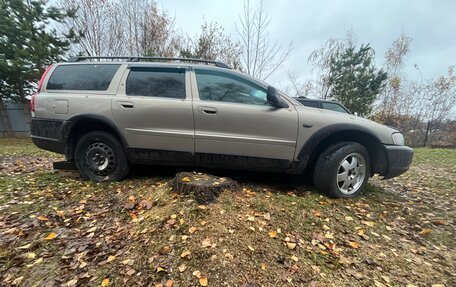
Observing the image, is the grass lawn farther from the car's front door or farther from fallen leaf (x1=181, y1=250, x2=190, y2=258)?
the car's front door

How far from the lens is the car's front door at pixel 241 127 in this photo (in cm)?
323

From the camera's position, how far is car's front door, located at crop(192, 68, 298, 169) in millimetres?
3230

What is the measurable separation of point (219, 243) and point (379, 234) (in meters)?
1.78

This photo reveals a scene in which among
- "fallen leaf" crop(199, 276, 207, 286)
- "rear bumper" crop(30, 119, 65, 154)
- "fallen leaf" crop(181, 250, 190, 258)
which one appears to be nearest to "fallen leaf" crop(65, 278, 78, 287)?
"fallen leaf" crop(181, 250, 190, 258)

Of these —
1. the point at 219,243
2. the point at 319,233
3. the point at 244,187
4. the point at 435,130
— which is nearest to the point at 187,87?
the point at 244,187

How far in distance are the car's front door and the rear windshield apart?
4.51 feet

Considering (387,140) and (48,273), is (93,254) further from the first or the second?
(387,140)

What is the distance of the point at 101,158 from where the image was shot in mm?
3607

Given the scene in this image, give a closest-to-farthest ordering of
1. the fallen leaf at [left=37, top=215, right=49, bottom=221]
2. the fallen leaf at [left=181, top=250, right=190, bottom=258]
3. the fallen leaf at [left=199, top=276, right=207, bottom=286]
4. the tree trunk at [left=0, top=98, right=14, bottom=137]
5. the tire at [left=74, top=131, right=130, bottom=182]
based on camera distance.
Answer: the fallen leaf at [left=199, top=276, right=207, bottom=286] < the fallen leaf at [left=181, top=250, right=190, bottom=258] < the fallen leaf at [left=37, top=215, right=49, bottom=221] < the tire at [left=74, top=131, right=130, bottom=182] < the tree trunk at [left=0, top=98, right=14, bottom=137]

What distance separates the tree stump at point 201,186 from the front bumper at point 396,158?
7.19ft

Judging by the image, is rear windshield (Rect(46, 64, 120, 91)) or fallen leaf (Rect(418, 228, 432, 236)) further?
rear windshield (Rect(46, 64, 120, 91))

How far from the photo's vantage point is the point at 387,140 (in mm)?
3314

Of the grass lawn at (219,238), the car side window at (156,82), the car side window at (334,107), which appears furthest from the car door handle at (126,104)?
the car side window at (334,107)

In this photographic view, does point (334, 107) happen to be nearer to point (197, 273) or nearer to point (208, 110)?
point (208, 110)
